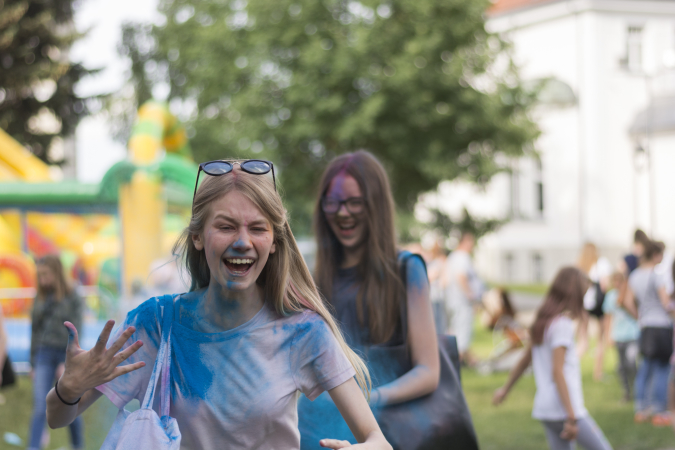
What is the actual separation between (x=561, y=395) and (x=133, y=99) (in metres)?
28.9

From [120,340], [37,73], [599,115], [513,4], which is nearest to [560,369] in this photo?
[120,340]

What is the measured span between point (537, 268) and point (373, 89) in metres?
15.5

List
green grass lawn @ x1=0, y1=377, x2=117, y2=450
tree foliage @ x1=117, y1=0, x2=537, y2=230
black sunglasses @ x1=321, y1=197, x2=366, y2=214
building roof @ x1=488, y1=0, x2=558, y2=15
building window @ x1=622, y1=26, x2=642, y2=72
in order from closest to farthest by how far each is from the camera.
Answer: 1. green grass lawn @ x1=0, y1=377, x2=117, y2=450
2. black sunglasses @ x1=321, y1=197, x2=366, y2=214
3. tree foliage @ x1=117, y1=0, x2=537, y2=230
4. building window @ x1=622, y1=26, x2=642, y2=72
5. building roof @ x1=488, y1=0, x2=558, y2=15

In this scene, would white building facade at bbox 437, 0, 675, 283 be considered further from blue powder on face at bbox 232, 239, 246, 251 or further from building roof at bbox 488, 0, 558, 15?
blue powder on face at bbox 232, 239, 246, 251

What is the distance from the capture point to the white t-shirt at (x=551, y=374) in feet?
14.3

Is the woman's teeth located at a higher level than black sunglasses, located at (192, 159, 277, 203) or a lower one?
lower

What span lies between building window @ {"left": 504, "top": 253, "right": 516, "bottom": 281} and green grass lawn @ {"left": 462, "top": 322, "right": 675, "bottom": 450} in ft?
65.8

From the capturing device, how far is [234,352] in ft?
6.15

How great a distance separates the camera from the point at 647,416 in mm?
7457

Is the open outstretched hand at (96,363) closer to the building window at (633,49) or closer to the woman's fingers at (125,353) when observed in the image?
the woman's fingers at (125,353)

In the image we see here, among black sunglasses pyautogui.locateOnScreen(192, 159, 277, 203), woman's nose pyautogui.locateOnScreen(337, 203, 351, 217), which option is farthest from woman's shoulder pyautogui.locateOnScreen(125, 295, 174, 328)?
woman's nose pyautogui.locateOnScreen(337, 203, 351, 217)

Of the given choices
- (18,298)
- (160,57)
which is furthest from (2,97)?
(18,298)

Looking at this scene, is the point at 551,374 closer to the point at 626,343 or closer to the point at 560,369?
the point at 560,369

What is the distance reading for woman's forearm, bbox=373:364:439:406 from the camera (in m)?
2.62
